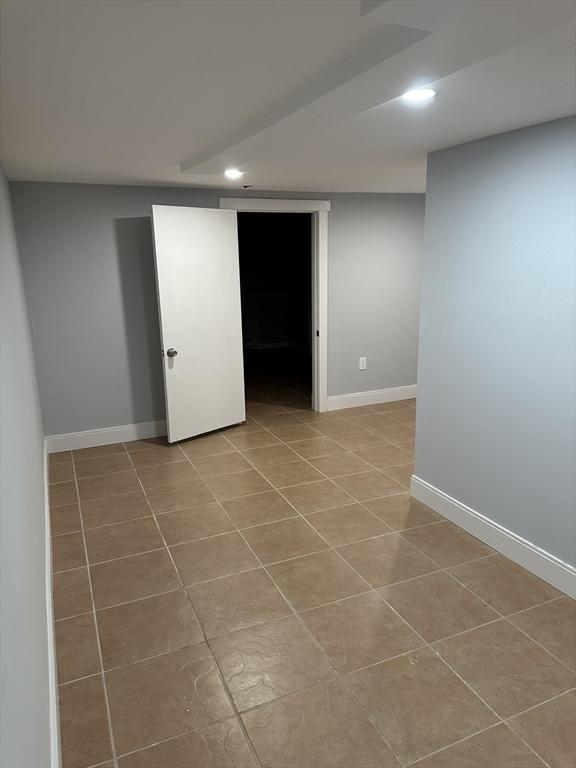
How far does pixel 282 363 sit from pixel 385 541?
4.98 m

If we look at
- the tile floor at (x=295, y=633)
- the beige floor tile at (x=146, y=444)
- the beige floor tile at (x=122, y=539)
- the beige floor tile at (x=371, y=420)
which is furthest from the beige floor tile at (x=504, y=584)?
the beige floor tile at (x=146, y=444)

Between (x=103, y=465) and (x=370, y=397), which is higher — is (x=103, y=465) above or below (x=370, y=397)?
below

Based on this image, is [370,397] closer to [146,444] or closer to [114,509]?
[146,444]

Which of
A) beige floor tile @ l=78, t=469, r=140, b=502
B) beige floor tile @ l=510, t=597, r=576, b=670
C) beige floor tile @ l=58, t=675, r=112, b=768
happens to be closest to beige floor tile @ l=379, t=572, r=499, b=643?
beige floor tile @ l=510, t=597, r=576, b=670

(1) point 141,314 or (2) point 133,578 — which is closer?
(2) point 133,578

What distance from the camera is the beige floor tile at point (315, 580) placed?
2463 mm

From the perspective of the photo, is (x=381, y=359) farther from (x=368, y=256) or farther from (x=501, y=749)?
(x=501, y=749)

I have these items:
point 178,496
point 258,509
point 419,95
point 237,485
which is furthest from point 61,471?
point 419,95

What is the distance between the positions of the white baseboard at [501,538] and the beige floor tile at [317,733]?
1222mm

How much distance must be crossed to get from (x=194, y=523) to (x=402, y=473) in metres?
1.58

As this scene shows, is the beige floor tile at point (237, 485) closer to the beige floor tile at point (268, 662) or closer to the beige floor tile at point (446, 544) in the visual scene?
the beige floor tile at point (446, 544)

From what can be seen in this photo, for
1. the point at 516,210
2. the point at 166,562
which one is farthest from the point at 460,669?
the point at 516,210

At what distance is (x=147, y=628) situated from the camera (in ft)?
7.47

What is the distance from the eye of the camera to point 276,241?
A: 866cm
